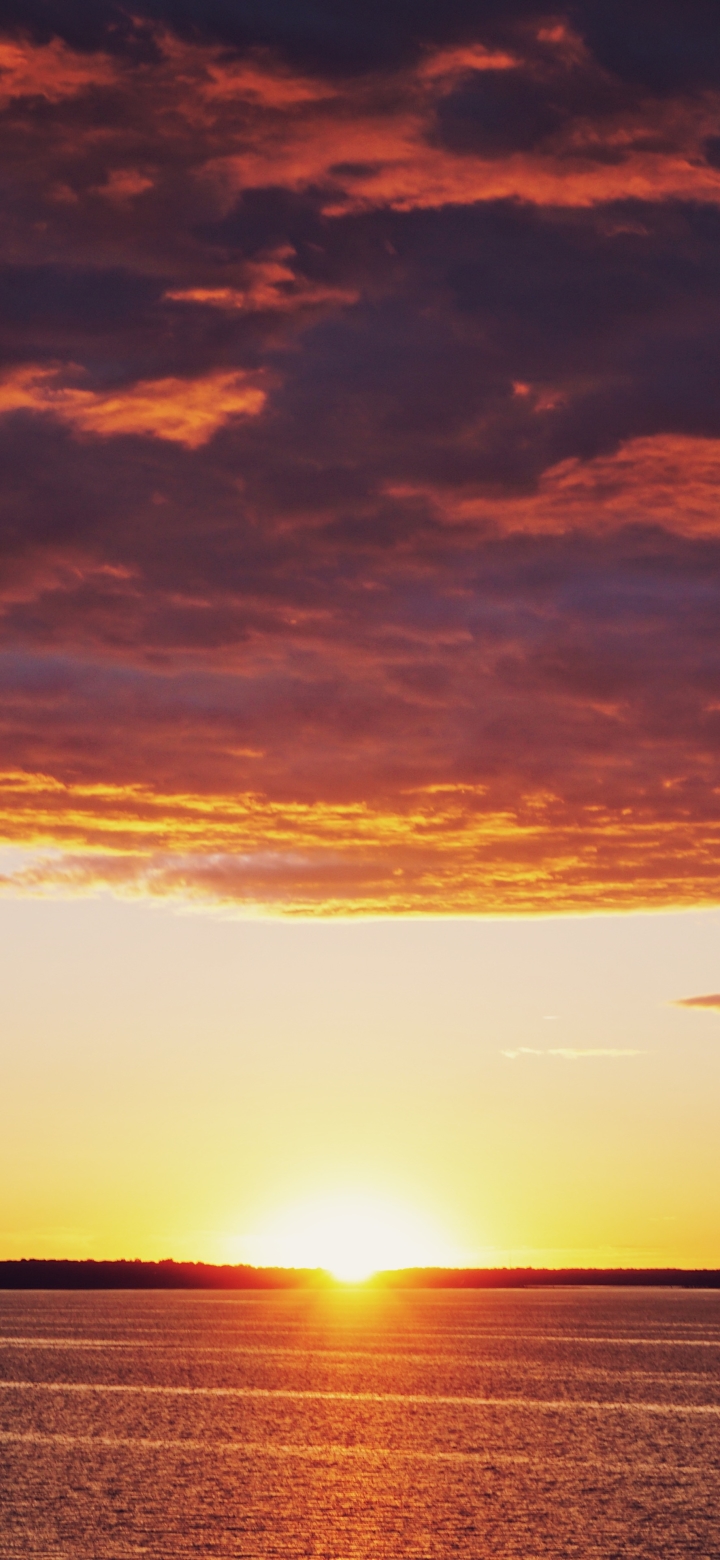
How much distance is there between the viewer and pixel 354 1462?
61.1 m

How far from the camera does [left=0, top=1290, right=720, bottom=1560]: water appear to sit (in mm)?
43531

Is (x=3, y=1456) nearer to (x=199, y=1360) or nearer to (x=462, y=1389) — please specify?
(x=462, y=1389)

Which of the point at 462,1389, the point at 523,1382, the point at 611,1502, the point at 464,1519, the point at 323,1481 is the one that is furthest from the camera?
the point at 523,1382

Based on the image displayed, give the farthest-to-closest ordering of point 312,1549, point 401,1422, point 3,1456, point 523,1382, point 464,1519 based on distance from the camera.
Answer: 1. point 523,1382
2. point 401,1422
3. point 3,1456
4. point 464,1519
5. point 312,1549

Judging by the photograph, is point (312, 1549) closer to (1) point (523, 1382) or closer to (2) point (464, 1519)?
(2) point (464, 1519)

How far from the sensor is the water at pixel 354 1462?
43.5 m

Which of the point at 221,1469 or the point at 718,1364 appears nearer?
the point at 221,1469

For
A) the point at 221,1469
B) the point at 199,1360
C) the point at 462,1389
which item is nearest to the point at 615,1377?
the point at 462,1389

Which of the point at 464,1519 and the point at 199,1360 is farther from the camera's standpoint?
the point at 199,1360

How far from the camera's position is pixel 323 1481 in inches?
2176

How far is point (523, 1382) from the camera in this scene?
11225cm

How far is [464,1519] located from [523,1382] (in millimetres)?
67796

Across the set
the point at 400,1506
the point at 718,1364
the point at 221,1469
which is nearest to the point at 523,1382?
the point at 718,1364

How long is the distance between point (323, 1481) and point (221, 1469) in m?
4.92
